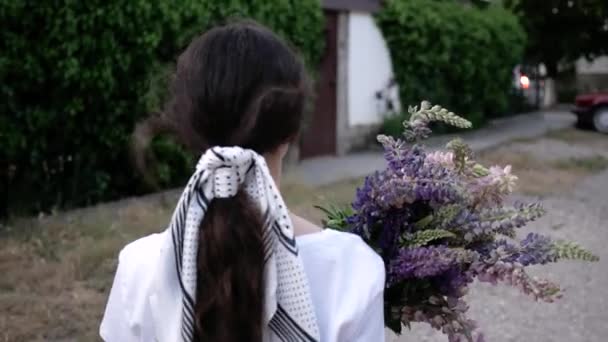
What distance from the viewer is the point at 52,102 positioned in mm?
7449

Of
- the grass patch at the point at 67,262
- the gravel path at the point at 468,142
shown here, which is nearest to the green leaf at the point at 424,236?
the grass patch at the point at 67,262

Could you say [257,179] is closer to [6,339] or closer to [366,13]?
[6,339]

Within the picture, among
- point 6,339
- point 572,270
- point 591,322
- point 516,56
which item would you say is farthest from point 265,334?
point 516,56

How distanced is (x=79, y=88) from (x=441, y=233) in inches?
242

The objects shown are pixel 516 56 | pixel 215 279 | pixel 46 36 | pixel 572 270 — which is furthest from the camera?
pixel 516 56

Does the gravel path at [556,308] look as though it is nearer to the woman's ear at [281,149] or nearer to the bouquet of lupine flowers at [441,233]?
the bouquet of lupine flowers at [441,233]

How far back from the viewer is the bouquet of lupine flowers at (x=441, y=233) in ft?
5.92

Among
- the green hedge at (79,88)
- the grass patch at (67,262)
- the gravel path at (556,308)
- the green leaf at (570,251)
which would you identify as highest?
the green leaf at (570,251)

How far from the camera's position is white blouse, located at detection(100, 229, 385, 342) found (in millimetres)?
1578

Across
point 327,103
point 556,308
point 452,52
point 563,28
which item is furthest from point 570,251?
point 563,28

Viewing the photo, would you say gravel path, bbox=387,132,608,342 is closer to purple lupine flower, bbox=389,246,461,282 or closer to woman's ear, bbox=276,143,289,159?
purple lupine flower, bbox=389,246,461,282

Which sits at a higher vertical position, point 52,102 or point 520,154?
point 52,102

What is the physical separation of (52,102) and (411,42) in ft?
24.8

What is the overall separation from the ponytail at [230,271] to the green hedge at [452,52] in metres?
12.3
